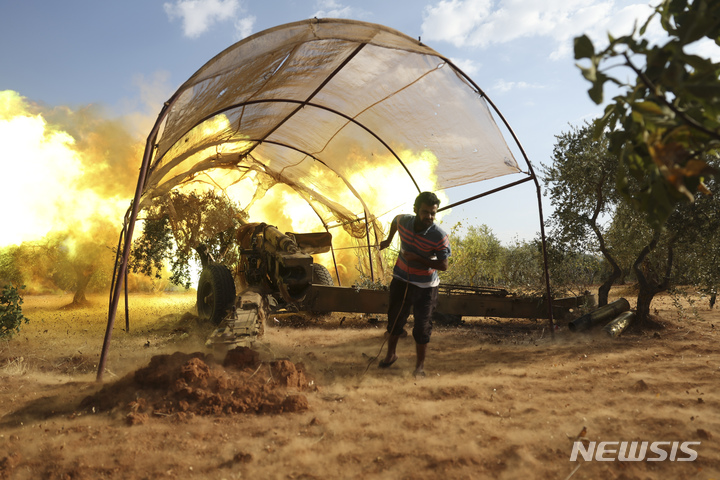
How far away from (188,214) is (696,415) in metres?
9.54

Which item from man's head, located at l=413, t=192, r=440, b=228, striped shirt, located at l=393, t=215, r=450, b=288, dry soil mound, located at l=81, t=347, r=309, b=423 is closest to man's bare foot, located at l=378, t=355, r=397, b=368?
striped shirt, located at l=393, t=215, r=450, b=288

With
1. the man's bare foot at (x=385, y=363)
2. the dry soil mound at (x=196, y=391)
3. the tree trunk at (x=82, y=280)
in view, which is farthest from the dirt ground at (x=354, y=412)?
the tree trunk at (x=82, y=280)

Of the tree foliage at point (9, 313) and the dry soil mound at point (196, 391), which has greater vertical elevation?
the tree foliage at point (9, 313)

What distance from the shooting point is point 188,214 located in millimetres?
9781

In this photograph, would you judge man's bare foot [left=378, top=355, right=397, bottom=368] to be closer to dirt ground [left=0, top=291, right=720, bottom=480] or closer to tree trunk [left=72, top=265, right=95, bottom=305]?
dirt ground [left=0, top=291, right=720, bottom=480]

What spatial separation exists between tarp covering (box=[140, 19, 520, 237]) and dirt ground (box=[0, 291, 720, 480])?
2910 mm

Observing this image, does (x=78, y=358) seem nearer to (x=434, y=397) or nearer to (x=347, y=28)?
(x=434, y=397)

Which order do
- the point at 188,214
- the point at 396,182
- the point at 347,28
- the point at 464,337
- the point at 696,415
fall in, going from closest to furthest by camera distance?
the point at 696,415
the point at 347,28
the point at 464,337
the point at 396,182
the point at 188,214

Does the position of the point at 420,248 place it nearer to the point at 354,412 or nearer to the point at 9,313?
the point at 354,412

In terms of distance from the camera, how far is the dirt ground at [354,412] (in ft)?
8.45

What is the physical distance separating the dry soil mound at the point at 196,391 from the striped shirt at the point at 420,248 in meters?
1.65

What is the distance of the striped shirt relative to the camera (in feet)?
14.6

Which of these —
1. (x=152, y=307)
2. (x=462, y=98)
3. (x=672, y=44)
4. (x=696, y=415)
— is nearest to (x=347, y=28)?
(x=462, y=98)

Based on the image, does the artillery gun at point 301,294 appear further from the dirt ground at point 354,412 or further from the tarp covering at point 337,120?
the tarp covering at point 337,120
